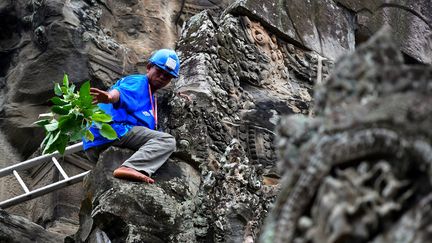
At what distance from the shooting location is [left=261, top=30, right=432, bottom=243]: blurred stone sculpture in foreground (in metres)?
3.21

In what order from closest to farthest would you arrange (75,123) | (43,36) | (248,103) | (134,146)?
(75,123) < (134,146) < (248,103) < (43,36)

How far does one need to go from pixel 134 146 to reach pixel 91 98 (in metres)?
0.75

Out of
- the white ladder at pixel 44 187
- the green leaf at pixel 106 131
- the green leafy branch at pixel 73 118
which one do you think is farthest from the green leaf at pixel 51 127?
the white ladder at pixel 44 187

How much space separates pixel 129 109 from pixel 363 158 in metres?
5.08

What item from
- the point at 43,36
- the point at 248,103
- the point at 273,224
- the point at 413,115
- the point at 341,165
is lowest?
the point at 43,36

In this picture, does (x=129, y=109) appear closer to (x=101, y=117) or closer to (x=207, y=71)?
(x=101, y=117)

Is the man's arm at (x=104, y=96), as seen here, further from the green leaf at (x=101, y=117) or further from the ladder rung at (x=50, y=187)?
the ladder rung at (x=50, y=187)

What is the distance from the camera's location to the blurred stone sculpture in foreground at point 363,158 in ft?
10.5

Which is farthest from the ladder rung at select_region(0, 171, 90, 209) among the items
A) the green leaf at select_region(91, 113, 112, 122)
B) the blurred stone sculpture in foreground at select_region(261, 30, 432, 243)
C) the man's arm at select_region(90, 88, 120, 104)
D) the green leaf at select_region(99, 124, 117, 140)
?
the blurred stone sculpture in foreground at select_region(261, 30, 432, 243)

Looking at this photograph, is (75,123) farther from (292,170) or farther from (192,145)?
(292,170)

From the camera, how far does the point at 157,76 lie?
28.3 ft

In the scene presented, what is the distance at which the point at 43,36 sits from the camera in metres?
13.2

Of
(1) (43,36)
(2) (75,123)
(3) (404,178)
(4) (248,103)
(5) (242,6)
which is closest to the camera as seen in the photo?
(3) (404,178)

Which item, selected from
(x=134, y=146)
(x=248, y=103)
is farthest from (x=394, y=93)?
(x=248, y=103)
